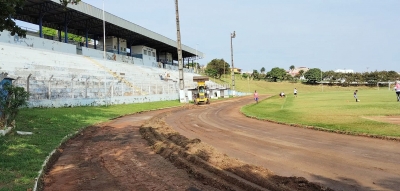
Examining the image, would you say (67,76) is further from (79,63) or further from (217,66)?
(217,66)

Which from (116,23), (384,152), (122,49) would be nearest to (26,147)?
(384,152)

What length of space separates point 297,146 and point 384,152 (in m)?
2.40

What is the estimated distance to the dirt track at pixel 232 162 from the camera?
5.95 m

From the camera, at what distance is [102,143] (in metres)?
10.9

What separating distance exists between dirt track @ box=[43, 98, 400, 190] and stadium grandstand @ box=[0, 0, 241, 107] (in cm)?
683

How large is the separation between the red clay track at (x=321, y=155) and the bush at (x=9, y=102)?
704 cm

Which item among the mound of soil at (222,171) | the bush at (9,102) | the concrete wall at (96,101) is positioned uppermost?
the bush at (9,102)

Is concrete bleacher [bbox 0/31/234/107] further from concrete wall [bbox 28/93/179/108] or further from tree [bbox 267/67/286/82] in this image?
tree [bbox 267/67/286/82]

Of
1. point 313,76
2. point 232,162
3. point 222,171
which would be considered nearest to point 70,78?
point 232,162

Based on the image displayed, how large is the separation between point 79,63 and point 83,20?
46.1ft

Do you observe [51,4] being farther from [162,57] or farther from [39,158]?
[162,57]

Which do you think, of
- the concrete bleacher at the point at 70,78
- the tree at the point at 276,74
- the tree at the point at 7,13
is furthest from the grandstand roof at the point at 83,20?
the tree at the point at 276,74

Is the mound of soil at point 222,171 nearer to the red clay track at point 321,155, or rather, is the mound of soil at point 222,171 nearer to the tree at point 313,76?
the red clay track at point 321,155

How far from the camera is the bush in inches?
437
